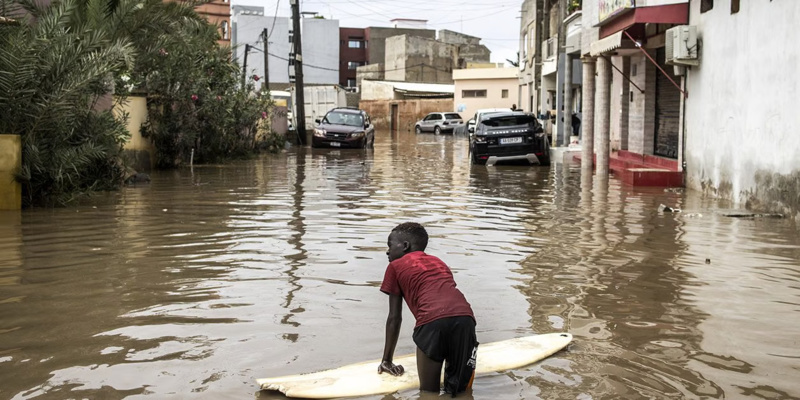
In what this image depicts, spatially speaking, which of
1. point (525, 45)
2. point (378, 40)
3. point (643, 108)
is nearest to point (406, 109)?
point (525, 45)

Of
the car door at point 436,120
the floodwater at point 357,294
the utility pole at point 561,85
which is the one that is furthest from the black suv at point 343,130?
the car door at point 436,120

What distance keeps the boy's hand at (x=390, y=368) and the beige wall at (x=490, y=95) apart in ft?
203

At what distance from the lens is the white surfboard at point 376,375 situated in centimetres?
457

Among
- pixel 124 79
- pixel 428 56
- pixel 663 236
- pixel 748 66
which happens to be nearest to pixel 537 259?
pixel 663 236

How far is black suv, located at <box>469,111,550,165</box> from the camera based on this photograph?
74.4ft

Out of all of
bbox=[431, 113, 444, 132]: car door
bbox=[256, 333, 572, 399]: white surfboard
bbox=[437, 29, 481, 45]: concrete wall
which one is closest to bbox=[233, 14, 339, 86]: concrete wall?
bbox=[437, 29, 481, 45]: concrete wall

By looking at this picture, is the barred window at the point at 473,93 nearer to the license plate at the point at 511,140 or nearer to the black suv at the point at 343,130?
the black suv at the point at 343,130

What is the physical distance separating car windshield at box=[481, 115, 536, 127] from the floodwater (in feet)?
32.0

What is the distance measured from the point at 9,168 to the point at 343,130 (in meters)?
20.4

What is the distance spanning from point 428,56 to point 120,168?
65420mm

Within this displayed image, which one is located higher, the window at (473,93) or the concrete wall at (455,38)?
the concrete wall at (455,38)

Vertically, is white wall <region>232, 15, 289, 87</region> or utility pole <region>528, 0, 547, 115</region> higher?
white wall <region>232, 15, 289, 87</region>

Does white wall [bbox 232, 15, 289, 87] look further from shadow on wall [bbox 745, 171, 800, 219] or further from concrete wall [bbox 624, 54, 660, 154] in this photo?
A: shadow on wall [bbox 745, 171, 800, 219]

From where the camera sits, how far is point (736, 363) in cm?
514
